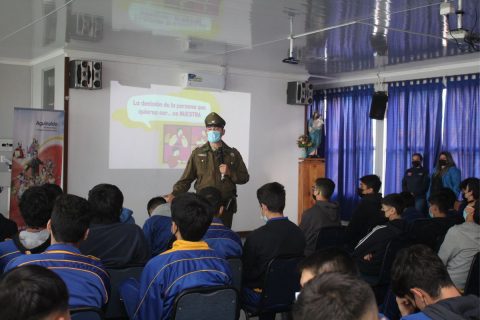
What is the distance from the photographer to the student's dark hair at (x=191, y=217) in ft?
7.54

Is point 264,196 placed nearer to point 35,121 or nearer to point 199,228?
point 199,228

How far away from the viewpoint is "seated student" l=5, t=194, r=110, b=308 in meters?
1.92

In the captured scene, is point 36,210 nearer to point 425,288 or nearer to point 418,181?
point 425,288

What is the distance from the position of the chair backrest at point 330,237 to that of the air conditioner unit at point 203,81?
13.5 feet

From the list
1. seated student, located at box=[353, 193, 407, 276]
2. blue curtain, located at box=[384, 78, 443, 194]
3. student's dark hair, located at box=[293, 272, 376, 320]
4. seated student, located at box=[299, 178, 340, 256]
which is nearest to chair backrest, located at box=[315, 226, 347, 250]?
seated student, located at box=[299, 178, 340, 256]

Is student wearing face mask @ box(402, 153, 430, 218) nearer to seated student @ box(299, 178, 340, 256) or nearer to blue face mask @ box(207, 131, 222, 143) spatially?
seated student @ box(299, 178, 340, 256)

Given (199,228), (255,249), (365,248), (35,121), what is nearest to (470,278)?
(365,248)

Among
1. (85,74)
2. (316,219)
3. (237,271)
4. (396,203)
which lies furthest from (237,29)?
(237,271)

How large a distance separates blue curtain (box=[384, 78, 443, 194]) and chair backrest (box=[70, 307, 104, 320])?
6.75 meters

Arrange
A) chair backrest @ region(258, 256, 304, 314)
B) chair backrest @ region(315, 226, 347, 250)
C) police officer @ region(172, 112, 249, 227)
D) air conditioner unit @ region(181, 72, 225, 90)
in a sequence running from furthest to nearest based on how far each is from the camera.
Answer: air conditioner unit @ region(181, 72, 225, 90)
police officer @ region(172, 112, 249, 227)
chair backrest @ region(315, 226, 347, 250)
chair backrest @ region(258, 256, 304, 314)

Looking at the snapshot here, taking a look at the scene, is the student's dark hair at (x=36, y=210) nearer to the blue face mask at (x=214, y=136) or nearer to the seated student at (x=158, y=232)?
the seated student at (x=158, y=232)

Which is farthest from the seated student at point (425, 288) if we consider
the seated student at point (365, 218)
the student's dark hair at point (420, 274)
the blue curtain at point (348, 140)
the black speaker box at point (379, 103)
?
the blue curtain at point (348, 140)

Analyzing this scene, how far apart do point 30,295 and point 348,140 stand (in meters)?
8.29

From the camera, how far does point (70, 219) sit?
7.03 feet
